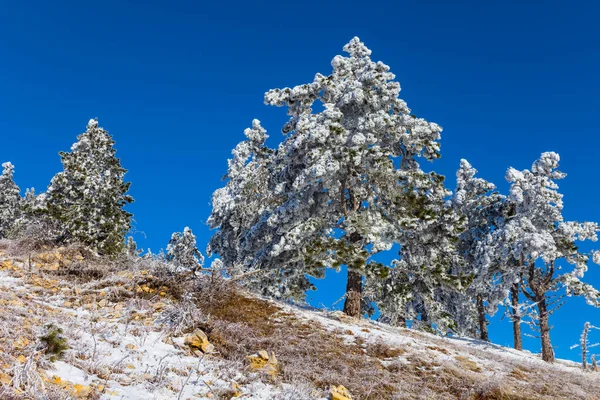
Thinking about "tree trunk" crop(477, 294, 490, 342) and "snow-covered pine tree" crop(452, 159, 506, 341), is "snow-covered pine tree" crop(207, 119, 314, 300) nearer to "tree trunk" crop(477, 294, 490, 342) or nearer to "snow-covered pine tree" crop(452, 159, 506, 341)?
"snow-covered pine tree" crop(452, 159, 506, 341)

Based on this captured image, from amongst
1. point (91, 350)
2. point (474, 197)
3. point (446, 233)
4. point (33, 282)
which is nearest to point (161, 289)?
point (33, 282)

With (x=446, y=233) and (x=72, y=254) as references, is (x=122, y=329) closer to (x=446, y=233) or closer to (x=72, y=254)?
(x=72, y=254)

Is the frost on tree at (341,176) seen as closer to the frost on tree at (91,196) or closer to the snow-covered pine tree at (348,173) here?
the snow-covered pine tree at (348,173)

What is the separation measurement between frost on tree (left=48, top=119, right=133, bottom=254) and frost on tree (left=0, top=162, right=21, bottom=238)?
2308 cm

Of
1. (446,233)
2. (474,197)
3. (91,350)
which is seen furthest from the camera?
(474,197)

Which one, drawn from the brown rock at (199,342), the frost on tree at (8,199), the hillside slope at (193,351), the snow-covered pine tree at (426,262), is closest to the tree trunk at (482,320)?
the snow-covered pine tree at (426,262)

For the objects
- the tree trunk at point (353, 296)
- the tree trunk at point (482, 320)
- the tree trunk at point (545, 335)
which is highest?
the tree trunk at point (482, 320)

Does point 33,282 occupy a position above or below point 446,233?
below

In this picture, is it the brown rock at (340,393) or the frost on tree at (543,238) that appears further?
the frost on tree at (543,238)

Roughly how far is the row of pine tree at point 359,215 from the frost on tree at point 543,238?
2.4 inches

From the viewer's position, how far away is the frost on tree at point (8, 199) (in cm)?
4359

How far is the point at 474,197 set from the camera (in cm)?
2942

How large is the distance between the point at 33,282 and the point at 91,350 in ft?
16.9

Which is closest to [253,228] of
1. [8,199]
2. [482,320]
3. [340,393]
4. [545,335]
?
[340,393]
